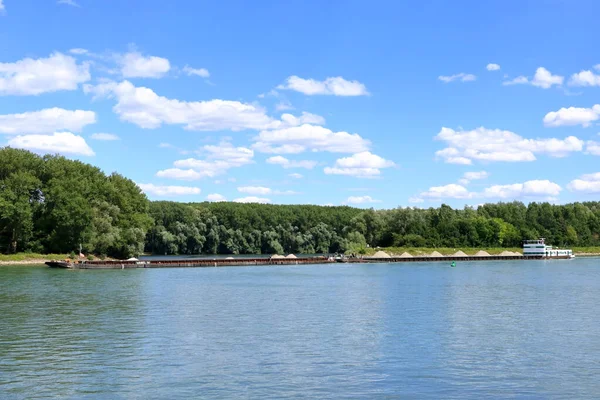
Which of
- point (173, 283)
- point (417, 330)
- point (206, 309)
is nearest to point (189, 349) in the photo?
point (417, 330)

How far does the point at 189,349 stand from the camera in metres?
33.5

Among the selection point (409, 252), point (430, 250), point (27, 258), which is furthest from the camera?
point (430, 250)

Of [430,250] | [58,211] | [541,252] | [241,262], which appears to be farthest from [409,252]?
[58,211]

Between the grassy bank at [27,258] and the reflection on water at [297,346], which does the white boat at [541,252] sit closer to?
the reflection on water at [297,346]

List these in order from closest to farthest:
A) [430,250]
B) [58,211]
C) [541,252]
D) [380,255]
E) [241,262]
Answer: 1. [58,211]
2. [241,262]
3. [380,255]
4. [541,252]
5. [430,250]

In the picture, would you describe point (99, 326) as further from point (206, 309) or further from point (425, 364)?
point (425, 364)

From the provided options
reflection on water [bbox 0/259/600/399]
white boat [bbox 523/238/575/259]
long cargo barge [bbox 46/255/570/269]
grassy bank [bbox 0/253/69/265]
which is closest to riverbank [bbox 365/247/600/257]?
long cargo barge [bbox 46/255/570/269]

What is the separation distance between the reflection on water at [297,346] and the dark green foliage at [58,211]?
2584 inches

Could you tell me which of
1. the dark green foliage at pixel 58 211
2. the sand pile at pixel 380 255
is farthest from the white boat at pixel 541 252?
A: the dark green foliage at pixel 58 211

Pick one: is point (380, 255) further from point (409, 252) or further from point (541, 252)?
point (541, 252)

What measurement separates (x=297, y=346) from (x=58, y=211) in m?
103

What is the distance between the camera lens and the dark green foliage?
12600 cm

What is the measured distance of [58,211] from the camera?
12569 cm

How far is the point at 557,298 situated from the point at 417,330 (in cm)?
2759
